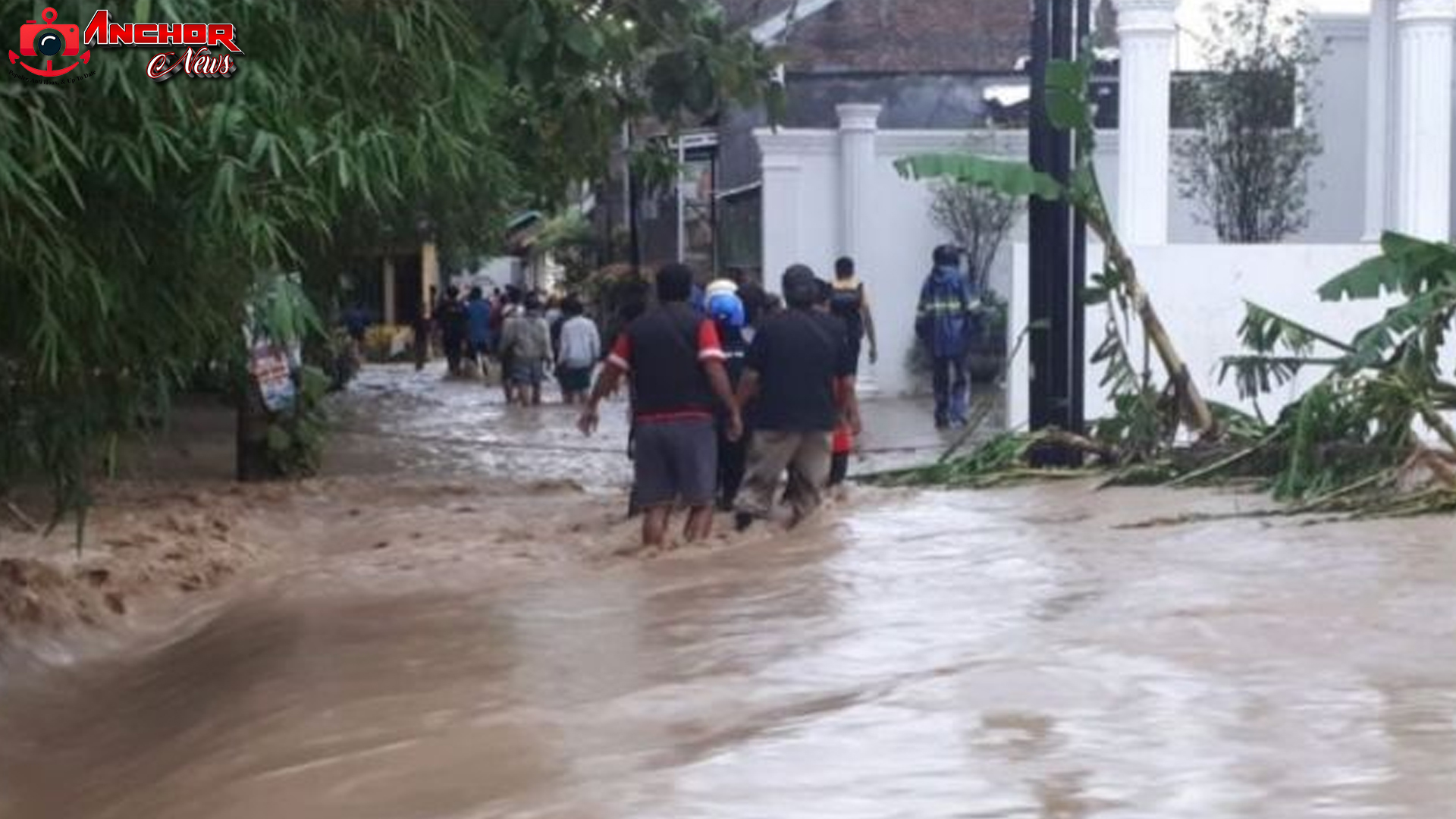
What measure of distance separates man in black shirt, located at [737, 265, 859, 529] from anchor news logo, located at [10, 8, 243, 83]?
5.34 m

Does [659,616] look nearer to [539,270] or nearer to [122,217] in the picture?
[122,217]

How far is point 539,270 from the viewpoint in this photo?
61.2 metres

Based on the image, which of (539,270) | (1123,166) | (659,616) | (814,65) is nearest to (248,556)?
(659,616)

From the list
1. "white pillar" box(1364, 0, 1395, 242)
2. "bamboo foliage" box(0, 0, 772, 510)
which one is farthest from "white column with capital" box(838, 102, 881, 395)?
"bamboo foliage" box(0, 0, 772, 510)

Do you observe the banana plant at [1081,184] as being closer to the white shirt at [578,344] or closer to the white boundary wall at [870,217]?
the white boundary wall at [870,217]

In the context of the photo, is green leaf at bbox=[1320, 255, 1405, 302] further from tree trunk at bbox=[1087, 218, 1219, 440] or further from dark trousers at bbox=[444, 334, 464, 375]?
dark trousers at bbox=[444, 334, 464, 375]

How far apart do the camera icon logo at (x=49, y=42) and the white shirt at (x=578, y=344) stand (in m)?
19.5

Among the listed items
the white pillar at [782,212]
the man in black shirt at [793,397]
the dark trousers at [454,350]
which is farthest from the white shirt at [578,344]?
the man in black shirt at [793,397]

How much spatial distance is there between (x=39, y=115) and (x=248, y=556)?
6505mm

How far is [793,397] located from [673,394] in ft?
3.07

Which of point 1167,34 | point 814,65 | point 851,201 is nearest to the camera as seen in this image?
point 1167,34

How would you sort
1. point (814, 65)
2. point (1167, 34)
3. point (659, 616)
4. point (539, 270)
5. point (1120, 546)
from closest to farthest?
1. point (659, 616)
2. point (1120, 546)
3. point (1167, 34)
4. point (814, 65)
5. point (539, 270)

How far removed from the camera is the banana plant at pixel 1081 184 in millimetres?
13680

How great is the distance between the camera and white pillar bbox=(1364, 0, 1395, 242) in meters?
22.3
